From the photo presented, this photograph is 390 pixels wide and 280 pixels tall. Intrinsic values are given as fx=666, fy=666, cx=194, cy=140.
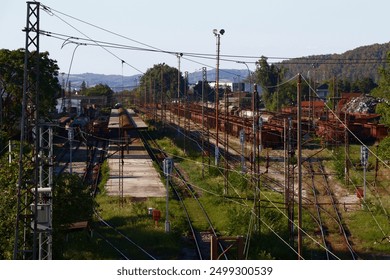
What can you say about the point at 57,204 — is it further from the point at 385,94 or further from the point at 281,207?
the point at 385,94

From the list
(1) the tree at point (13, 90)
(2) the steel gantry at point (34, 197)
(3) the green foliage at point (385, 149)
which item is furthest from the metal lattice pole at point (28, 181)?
(1) the tree at point (13, 90)

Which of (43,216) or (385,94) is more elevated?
(385,94)

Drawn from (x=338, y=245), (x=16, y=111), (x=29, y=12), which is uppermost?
(x=29, y=12)

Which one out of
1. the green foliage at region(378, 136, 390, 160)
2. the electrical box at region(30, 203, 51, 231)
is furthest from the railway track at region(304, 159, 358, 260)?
the electrical box at region(30, 203, 51, 231)

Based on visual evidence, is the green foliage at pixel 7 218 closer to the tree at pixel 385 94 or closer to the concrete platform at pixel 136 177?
the concrete platform at pixel 136 177

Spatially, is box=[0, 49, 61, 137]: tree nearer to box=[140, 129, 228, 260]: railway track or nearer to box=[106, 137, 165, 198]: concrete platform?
box=[106, 137, 165, 198]: concrete platform

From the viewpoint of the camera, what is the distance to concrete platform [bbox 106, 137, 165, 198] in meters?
29.3

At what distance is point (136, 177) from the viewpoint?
34.1m

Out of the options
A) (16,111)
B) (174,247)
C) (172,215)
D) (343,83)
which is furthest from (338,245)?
(343,83)

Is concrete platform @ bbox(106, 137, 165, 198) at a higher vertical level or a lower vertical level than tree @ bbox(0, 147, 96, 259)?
lower

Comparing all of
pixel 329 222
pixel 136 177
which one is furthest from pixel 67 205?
pixel 136 177

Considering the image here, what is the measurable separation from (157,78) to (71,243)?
90.5 meters

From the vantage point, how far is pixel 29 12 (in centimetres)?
1411
